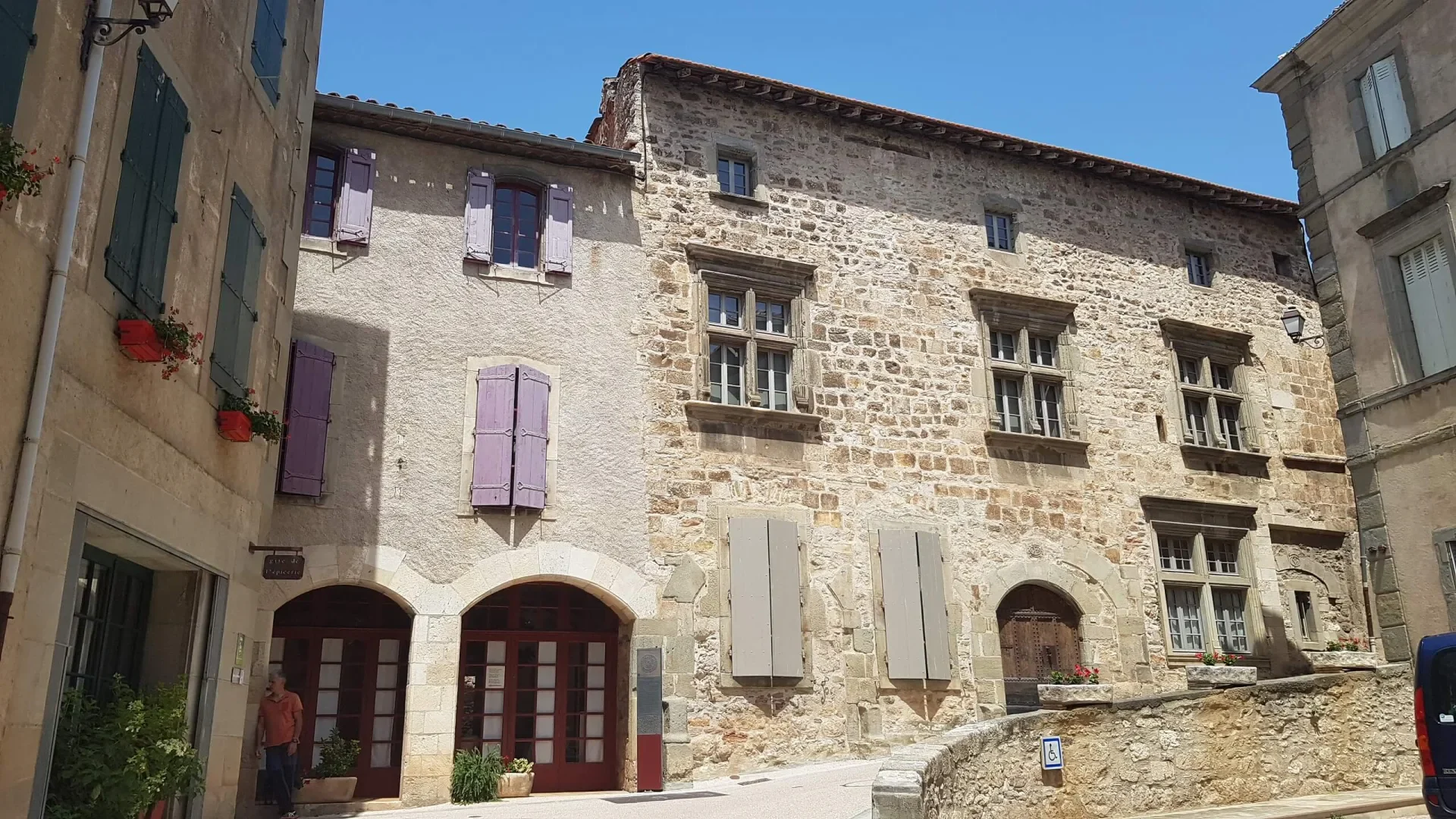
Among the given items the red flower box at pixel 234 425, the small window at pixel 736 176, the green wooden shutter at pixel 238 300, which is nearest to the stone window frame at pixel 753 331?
the small window at pixel 736 176

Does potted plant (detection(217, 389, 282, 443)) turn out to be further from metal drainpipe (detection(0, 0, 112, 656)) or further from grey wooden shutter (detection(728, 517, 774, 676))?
grey wooden shutter (detection(728, 517, 774, 676))

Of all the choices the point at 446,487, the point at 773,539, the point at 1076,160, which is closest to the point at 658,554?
the point at 773,539

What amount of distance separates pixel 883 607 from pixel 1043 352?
4238 mm

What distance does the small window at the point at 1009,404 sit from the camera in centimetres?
1333

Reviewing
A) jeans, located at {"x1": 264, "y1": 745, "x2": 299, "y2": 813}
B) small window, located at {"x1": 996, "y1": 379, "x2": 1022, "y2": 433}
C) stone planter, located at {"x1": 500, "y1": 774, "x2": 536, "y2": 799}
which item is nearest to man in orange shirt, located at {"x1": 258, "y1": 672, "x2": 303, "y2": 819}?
jeans, located at {"x1": 264, "y1": 745, "x2": 299, "y2": 813}

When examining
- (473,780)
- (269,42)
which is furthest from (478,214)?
(473,780)

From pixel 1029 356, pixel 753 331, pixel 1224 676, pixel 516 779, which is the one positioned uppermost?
pixel 1029 356

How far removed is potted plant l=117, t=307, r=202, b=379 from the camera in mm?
5578

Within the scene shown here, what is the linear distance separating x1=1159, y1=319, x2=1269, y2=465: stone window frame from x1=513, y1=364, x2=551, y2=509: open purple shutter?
27.0ft

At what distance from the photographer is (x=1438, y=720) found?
6.66m

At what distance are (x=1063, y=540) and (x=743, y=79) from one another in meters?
6.52

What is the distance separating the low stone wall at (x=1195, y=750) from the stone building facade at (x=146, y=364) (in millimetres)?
4502

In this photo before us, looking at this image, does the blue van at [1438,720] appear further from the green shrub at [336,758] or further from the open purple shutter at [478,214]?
the open purple shutter at [478,214]

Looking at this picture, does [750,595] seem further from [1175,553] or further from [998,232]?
[998,232]
